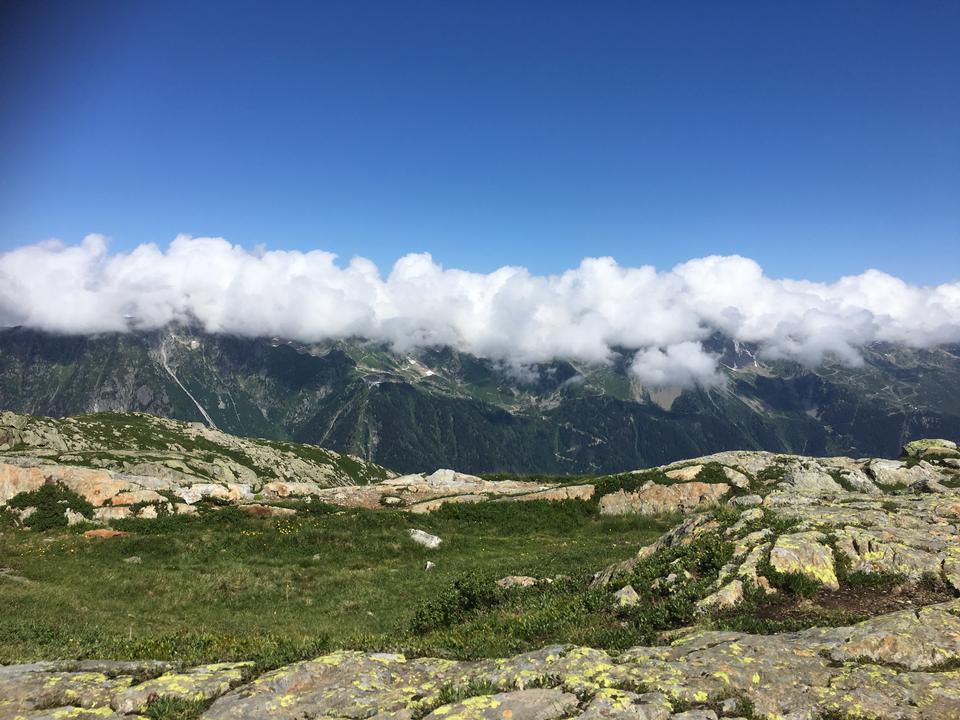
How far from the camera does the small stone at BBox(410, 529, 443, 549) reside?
3888 cm

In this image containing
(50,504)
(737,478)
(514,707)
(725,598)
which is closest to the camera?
(514,707)

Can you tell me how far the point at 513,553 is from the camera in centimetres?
3872

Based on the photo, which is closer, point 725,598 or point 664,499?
point 725,598

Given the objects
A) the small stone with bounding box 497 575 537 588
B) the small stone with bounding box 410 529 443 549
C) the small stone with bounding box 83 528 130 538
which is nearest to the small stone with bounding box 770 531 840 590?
the small stone with bounding box 497 575 537 588

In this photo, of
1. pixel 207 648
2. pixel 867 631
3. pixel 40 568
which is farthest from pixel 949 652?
pixel 40 568

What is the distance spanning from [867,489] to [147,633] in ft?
196

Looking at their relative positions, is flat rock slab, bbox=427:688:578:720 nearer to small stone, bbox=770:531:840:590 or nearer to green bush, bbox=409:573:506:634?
green bush, bbox=409:573:506:634

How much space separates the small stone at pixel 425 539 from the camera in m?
38.9

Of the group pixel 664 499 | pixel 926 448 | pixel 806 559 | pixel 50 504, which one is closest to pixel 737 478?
pixel 664 499

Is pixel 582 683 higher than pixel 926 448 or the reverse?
higher

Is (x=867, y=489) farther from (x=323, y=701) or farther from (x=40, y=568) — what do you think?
(x=40, y=568)

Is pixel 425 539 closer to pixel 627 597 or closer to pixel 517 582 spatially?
pixel 517 582

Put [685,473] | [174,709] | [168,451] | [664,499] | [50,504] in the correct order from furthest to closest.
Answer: [168,451], [685,473], [664,499], [50,504], [174,709]

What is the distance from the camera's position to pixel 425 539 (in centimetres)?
3953
